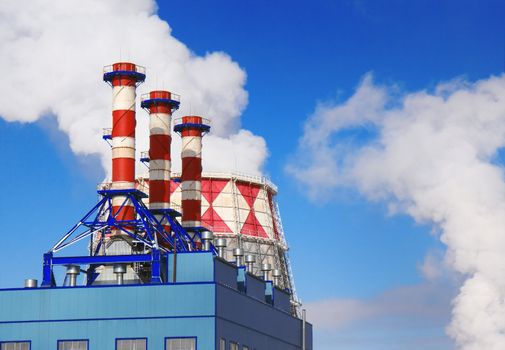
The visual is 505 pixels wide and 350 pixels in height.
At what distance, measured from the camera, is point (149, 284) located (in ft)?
165

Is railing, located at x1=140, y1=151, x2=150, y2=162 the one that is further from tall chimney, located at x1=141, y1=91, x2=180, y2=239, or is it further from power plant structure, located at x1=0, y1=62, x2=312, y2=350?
tall chimney, located at x1=141, y1=91, x2=180, y2=239

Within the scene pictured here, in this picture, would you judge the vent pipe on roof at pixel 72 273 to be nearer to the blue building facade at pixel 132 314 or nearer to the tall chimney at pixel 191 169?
the blue building facade at pixel 132 314

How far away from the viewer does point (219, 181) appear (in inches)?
3652

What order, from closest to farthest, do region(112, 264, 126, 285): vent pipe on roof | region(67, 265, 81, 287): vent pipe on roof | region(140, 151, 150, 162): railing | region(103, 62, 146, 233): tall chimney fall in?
1. region(112, 264, 126, 285): vent pipe on roof
2. region(67, 265, 81, 287): vent pipe on roof
3. region(103, 62, 146, 233): tall chimney
4. region(140, 151, 150, 162): railing

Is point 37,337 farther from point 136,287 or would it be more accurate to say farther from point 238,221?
point 238,221

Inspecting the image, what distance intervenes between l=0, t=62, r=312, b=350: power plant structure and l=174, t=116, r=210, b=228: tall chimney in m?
0.07

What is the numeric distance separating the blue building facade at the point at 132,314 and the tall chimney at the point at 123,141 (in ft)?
23.7

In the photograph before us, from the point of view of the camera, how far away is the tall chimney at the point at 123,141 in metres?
59.1

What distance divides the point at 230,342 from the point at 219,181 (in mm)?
41332

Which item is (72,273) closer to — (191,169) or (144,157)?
(191,169)

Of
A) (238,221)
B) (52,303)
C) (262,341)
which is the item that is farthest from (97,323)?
(238,221)

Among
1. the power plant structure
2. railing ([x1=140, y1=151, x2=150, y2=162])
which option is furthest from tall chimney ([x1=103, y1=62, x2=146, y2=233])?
railing ([x1=140, y1=151, x2=150, y2=162])

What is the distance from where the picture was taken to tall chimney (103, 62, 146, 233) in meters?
59.1

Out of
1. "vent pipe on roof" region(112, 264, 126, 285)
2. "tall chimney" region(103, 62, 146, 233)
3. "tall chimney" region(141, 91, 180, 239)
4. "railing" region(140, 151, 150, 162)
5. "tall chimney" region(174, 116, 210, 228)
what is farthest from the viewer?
"railing" region(140, 151, 150, 162)
